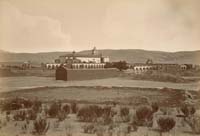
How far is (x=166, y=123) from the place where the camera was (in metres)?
2.06

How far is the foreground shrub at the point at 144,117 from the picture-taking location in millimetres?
2070

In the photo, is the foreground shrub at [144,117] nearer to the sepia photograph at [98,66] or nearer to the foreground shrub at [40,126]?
the sepia photograph at [98,66]

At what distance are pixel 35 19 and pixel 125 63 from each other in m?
0.62

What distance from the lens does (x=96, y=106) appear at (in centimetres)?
212

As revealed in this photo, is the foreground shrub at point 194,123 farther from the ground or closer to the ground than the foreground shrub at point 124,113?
closer to the ground

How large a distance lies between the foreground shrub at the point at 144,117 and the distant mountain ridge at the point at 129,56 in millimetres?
293

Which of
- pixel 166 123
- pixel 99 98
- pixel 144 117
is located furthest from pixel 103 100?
pixel 166 123

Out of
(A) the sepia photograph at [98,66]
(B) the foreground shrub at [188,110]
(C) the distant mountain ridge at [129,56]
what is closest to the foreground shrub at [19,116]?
(A) the sepia photograph at [98,66]

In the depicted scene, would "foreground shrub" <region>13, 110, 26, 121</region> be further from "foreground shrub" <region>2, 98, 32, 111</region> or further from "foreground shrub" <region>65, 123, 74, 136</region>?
"foreground shrub" <region>65, 123, 74, 136</region>

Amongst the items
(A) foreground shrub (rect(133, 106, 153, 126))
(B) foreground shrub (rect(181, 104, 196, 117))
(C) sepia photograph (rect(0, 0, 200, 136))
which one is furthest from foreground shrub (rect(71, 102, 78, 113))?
(B) foreground shrub (rect(181, 104, 196, 117))

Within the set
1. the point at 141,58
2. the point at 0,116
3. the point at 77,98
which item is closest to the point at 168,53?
the point at 141,58

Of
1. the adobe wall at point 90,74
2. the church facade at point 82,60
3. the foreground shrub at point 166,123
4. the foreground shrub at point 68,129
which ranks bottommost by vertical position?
the foreground shrub at point 68,129

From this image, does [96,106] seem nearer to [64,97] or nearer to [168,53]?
[64,97]

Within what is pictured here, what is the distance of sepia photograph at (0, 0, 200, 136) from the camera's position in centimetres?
208
